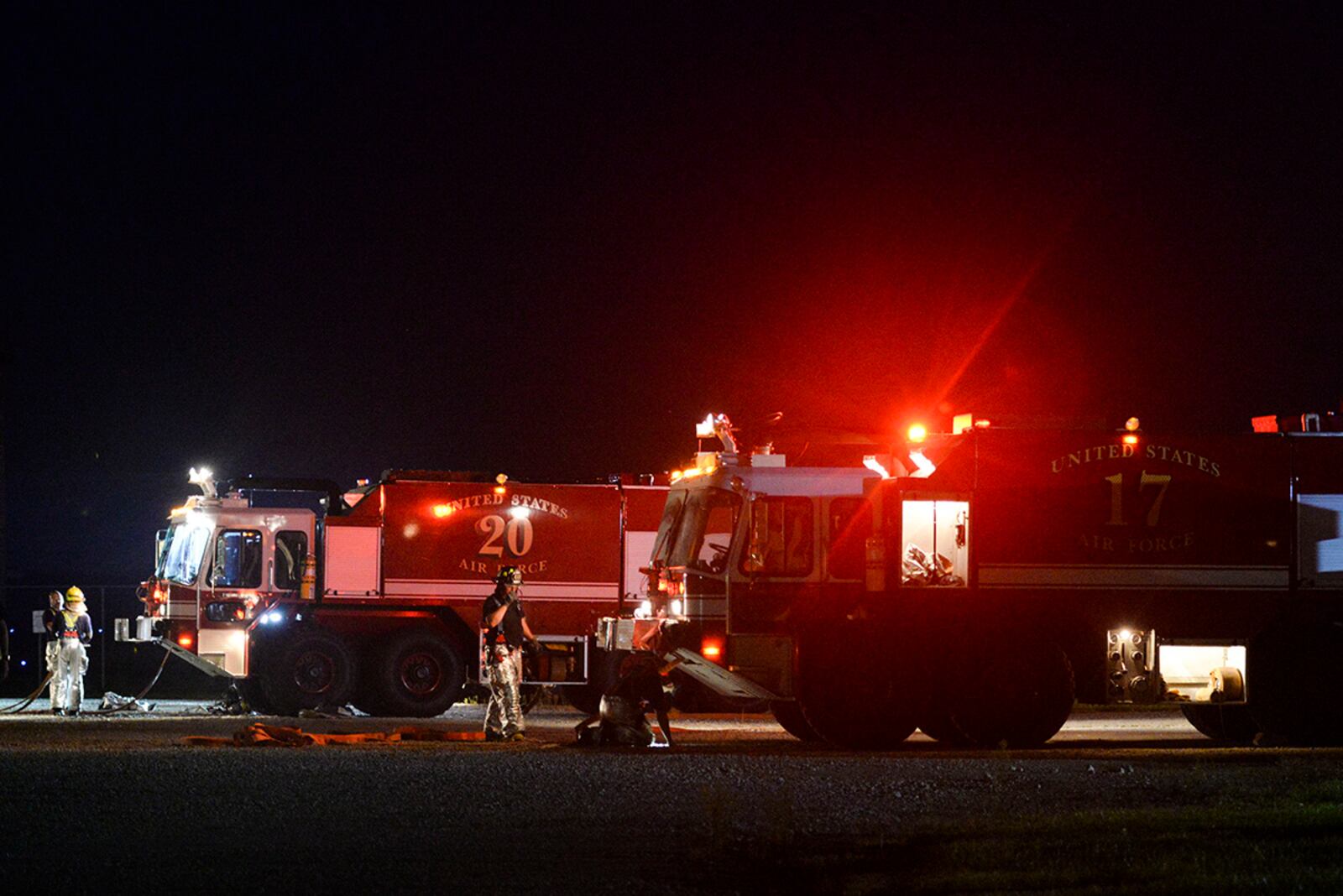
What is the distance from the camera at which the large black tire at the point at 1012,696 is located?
17.3 m

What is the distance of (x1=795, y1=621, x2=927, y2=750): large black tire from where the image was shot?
17188 mm

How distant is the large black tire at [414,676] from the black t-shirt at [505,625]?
4.76m

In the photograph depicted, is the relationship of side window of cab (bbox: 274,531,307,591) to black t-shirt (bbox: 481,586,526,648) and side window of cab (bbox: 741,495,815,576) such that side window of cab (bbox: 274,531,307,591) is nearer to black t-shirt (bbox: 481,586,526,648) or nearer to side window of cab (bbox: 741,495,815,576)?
black t-shirt (bbox: 481,586,526,648)

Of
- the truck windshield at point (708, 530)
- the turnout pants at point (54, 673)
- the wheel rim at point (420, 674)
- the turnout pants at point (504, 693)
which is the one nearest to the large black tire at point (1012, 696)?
the truck windshield at point (708, 530)

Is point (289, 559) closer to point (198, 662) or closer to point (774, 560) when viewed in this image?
point (198, 662)

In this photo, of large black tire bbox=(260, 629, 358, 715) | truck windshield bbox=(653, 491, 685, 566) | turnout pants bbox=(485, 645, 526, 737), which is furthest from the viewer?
large black tire bbox=(260, 629, 358, 715)

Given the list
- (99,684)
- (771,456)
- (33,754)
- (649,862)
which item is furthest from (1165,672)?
(99,684)

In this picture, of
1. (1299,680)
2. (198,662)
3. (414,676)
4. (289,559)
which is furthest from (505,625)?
(1299,680)

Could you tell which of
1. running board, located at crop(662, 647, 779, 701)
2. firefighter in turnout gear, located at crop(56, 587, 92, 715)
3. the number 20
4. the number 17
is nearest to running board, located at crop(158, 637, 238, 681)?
firefighter in turnout gear, located at crop(56, 587, 92, 715)

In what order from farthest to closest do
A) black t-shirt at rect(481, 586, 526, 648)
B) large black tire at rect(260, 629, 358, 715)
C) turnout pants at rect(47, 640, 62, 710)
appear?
1. turnout pants at rect(47, 640, 62, 710)
2. large black tire at rect(260, 629, 358, 715)
3. black t-shirt at rect(481, 586, 526, 648)

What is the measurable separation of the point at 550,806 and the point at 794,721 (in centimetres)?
670

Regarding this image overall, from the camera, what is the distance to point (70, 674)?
23125 mm

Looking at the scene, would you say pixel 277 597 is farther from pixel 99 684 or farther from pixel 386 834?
pixel 386 834

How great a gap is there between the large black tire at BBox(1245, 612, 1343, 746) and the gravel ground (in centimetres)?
61
